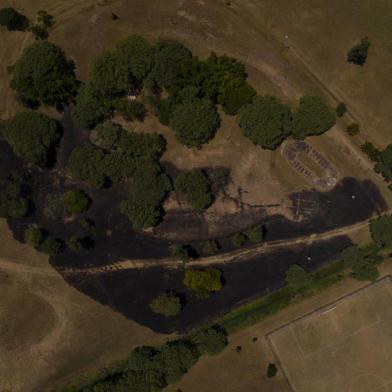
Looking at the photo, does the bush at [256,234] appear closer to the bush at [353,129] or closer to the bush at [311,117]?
the bush at [311,117]

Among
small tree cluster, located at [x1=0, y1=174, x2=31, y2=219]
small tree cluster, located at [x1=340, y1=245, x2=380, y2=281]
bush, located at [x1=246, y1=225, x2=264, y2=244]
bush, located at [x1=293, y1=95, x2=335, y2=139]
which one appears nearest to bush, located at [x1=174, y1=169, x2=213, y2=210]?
bush, located at [x1=246, y1=225, x2=264, y2=244]

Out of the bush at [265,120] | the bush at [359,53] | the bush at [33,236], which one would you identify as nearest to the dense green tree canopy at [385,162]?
the bush at [359,53]

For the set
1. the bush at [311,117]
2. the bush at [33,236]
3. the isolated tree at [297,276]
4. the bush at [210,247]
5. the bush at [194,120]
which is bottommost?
the bush at [33,236]

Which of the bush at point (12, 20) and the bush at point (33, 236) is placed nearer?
the bush at point (33, 236)

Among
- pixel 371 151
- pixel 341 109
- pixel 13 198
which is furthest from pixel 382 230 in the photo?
pixel 13 198

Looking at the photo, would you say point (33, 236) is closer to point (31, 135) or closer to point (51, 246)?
point (51, 246)

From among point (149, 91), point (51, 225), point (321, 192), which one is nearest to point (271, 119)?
point (321, 192)
